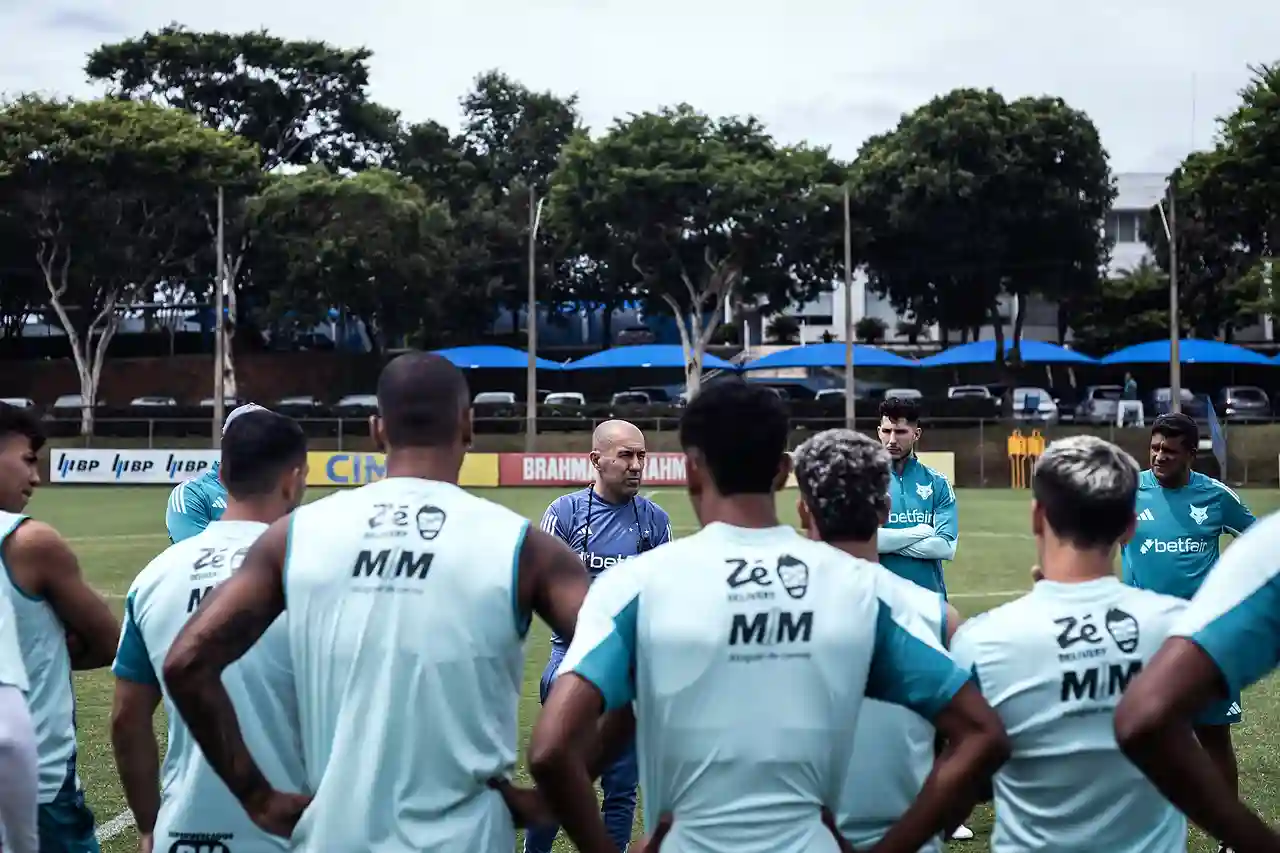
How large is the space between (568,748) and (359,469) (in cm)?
3392

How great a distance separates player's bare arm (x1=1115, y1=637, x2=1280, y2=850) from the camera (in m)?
2.94

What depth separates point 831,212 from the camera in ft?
163

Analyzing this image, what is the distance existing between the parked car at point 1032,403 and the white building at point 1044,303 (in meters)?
16.6

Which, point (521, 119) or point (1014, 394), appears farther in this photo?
point (521, 119)

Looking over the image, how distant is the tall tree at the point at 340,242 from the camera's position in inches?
1955

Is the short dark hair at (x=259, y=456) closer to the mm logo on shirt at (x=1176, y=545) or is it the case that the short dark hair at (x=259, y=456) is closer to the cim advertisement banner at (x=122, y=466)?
the mm logo on shirt at (x=1176, y=545)

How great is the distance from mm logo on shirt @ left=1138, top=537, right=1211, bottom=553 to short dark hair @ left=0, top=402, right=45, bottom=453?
5.80 m

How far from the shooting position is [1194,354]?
161 feet

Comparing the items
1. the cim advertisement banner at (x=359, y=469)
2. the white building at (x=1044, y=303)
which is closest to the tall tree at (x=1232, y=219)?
the white building at (x=1044, y=303)

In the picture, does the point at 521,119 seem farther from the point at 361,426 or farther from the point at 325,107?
the point at 361,426

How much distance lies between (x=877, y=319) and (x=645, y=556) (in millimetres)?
61513

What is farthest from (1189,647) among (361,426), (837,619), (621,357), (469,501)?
(621,357)

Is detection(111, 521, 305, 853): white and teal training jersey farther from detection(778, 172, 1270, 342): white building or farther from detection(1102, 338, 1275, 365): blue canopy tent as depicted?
detection(778, 172, 1270, 342): white building

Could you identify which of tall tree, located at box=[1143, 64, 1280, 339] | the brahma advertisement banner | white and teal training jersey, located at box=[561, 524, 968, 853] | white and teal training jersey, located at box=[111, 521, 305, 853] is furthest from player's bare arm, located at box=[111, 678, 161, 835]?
tall tree, located at box=[1143, 64, 1280, 339]
